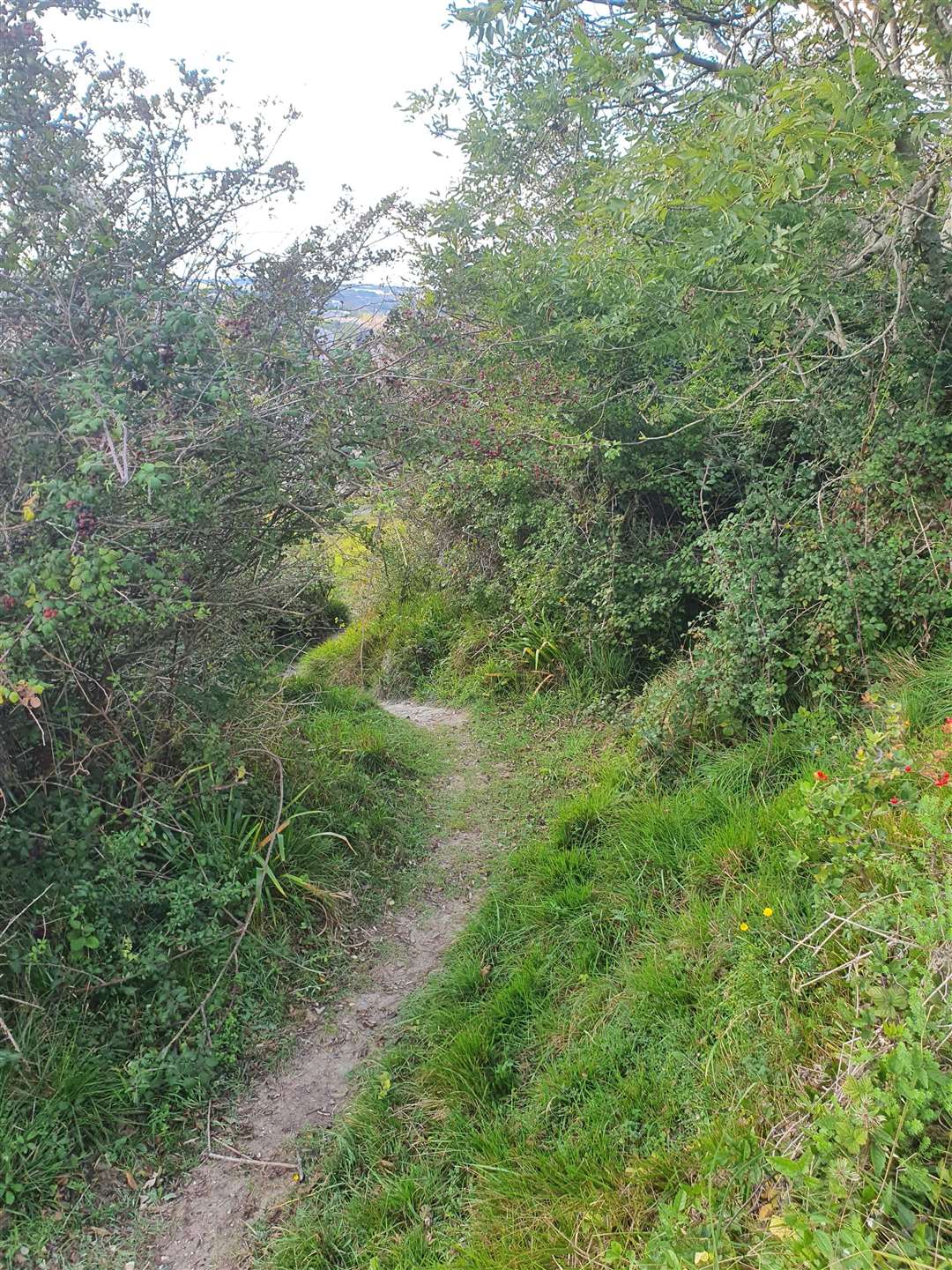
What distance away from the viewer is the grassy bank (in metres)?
2.85

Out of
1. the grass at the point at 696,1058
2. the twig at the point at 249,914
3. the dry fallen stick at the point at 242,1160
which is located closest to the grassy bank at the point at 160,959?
the twig at the point at 249,914

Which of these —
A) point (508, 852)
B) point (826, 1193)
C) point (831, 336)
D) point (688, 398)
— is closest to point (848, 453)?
point (831, 336)

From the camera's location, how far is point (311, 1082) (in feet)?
10.9

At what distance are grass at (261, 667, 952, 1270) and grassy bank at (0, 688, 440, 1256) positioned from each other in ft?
2.24

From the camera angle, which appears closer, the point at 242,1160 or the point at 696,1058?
the point at 696,1058

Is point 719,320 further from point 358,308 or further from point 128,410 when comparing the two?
point 128,410

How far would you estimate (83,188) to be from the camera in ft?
10.6

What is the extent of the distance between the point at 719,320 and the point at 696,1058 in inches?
127

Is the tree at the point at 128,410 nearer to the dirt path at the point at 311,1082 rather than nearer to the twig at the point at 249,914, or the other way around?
the twig at the point at 249,914

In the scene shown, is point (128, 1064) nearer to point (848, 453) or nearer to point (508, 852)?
point (508, 852)

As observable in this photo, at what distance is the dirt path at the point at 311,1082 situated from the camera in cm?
274

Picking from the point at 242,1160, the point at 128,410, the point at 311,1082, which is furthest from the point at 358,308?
the point at 242,1160

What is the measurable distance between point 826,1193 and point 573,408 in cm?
535

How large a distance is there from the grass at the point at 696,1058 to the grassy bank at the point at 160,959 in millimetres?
684
